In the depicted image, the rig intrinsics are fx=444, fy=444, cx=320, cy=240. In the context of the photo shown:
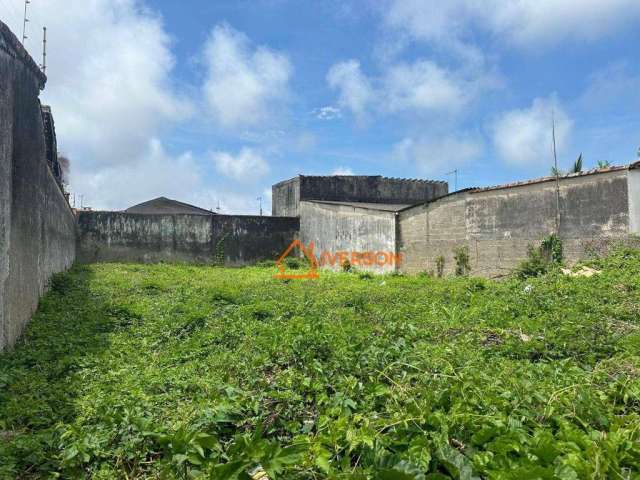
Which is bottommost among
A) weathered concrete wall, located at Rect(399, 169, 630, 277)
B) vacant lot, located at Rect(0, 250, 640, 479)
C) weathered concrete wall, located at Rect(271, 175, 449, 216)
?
vacant lot, located at Rect(0, 250, 640, 479)

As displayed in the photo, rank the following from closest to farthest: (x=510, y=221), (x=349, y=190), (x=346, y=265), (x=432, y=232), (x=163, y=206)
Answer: (x=510, y=221)
(x=432, y=232)
(x=346, y=265)
(x=349, y=190)
(x=163, y=206)

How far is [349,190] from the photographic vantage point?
21.3 meters

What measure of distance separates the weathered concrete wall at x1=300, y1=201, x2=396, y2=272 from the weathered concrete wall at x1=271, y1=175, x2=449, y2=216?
5.60 feet

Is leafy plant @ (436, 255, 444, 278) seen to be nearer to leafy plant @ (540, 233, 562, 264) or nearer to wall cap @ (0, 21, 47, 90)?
leafy plant @ (540, 233, 562, 264)

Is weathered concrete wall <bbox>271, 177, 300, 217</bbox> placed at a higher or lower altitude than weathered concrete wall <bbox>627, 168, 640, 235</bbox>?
higher

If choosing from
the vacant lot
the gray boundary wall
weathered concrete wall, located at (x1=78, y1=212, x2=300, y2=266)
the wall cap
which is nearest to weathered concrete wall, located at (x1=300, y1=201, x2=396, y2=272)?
weathered concrete wall, located at (x1=78, y1=212, x2=300, y2=266)

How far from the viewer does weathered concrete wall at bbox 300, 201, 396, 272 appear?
1346 centimetres

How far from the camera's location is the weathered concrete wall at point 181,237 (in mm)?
17047

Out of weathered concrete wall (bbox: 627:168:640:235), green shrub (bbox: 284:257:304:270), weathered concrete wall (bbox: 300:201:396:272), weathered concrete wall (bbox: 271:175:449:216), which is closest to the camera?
weathered concrete wall (bbox: 627:168:640:235)

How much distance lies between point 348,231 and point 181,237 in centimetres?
702

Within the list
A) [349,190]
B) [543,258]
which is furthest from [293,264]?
[543,258]

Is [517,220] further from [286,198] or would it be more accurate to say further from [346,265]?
[286,198]

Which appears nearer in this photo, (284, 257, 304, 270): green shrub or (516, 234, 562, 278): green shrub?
(516, 234, 562, 278): green shrub

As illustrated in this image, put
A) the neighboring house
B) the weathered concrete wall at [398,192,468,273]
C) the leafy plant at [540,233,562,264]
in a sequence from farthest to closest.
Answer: the neighboring house → the weathered concrete wall at [398,192,468,273] → the leafy plant at [540,233,562,264]
